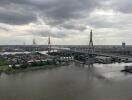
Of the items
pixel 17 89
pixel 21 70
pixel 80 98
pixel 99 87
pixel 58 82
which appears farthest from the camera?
pixel 21 70

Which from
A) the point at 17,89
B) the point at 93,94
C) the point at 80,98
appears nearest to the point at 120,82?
the point at 93,94

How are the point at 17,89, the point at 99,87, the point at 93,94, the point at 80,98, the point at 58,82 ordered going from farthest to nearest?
the point at 58,82 → the point at 99,87 → the point at 17,89 → the point at 93,94 → the point at 80,98

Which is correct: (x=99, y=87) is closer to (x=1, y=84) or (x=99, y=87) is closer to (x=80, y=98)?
(x=80, y=98)

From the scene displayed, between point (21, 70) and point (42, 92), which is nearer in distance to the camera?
point (42, 92)

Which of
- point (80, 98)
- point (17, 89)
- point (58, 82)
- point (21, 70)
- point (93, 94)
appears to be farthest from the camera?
A: point (21, 70)

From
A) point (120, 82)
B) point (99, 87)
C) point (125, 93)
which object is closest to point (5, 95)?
point (99, 87)

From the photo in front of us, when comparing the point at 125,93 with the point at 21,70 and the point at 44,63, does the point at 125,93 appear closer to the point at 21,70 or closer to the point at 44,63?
the point at 21,70

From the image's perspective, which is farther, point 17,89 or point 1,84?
point 1,84

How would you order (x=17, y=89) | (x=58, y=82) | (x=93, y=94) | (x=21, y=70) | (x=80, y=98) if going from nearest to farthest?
1. (x=80, y=98)
2. (x=93, y=94)
3. (x=17, y=89)
4. (x=58, y=82)
5. (x=21, y=70)

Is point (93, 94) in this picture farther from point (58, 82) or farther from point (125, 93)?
point (58, 82)
